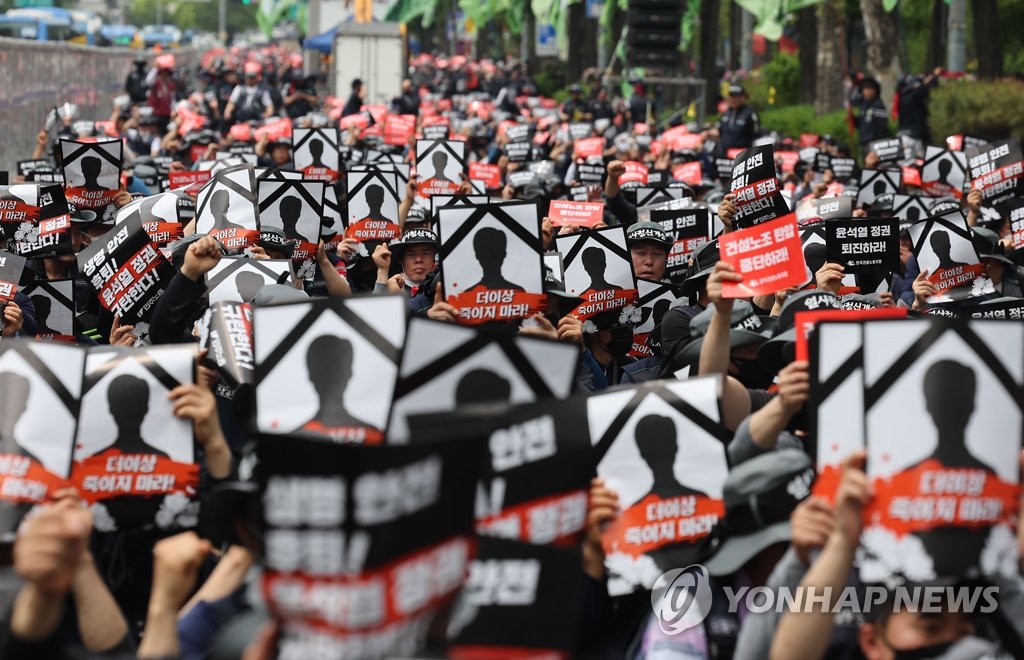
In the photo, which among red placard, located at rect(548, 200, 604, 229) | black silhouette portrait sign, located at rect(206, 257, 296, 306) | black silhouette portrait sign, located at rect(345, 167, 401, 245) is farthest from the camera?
black silhouette portrait sign, located at rect(345, 167, 401, 245)

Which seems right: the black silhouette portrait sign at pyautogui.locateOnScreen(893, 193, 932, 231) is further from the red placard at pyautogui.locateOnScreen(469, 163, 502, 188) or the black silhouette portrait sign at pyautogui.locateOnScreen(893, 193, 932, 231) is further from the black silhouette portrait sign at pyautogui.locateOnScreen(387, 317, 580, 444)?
the black silhouette portrait sign at pyautogui.locateOnScreen(387, 317, 580, 444)

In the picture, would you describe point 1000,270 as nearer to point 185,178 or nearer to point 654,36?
point 185,178

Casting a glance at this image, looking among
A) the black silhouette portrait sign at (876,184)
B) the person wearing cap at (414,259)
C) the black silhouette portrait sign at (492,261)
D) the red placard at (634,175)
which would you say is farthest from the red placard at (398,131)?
the black silhouette portrait sign at (492,261)

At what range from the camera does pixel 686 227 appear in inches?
434

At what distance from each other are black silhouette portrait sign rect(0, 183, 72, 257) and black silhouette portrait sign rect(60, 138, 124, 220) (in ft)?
3.22

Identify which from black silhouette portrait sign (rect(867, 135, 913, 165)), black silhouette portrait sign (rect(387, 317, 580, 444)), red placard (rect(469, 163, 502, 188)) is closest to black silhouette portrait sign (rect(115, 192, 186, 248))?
black silhouette portrait sign (rect(387, 317, 580, 444))

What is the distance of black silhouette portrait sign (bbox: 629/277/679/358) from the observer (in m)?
9.29

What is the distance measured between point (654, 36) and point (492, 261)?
19.6m

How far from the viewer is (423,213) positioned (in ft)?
43.6

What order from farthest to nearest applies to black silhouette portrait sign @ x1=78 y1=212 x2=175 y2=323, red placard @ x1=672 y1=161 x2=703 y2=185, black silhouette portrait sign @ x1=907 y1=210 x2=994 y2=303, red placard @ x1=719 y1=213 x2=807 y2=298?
red placard @ x1=672 y1=161 x2=703 y2=185
black silhouette portrait sign @ x1=907 y1=210 x2=994 y2=303
black silhouette portrait sign @ x1=78 y1=212 x2=175 y2=323
red placard @ x1=719 y1=213 x2=807 y2=298

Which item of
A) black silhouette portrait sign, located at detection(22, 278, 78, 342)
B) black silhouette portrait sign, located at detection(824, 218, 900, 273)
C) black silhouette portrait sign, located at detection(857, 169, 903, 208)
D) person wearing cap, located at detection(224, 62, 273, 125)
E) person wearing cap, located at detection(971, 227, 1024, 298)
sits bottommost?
black silhouette portrait sign, located at detection(22, 278, 78, 342)

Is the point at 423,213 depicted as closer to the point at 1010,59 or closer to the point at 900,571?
the point at 900,571

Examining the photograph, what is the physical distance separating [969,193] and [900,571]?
9.47 m

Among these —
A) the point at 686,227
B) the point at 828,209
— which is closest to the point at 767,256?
the point at 686,227
